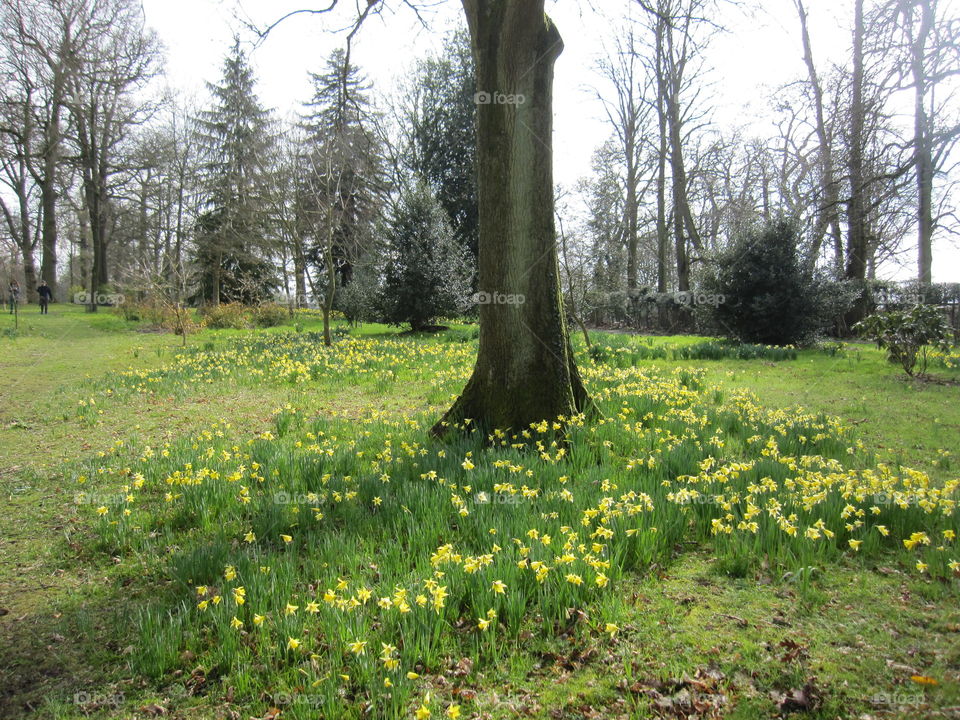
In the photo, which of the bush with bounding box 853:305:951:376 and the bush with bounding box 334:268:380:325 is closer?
the bush with bounding box 853:305:951:376

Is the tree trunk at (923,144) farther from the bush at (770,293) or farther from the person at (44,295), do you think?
the person at (44,295)

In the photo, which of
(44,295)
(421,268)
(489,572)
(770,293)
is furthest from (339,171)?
(44,295)

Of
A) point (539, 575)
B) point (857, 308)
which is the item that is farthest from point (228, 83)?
point (539, 575)

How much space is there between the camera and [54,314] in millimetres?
26172

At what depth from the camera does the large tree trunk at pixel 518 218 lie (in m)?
5.68

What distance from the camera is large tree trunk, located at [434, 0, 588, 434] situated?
5.68 metres

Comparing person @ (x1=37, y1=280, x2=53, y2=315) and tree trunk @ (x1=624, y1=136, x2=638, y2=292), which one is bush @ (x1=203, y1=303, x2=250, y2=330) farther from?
tree trunk @ (x1=624, y1=136, x2=638, y2=292)

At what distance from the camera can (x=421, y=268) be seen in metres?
18.8

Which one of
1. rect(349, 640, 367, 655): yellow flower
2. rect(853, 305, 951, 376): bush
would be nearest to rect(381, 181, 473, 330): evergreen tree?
rect(853, 305, 951, 376): bush

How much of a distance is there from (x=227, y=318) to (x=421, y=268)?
9.78m

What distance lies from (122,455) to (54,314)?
85.0ft

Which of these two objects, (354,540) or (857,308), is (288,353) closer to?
(354,540)

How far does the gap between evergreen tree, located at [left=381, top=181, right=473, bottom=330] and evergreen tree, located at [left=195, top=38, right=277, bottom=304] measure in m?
8.19

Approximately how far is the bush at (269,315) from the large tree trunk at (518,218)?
2080 cm
